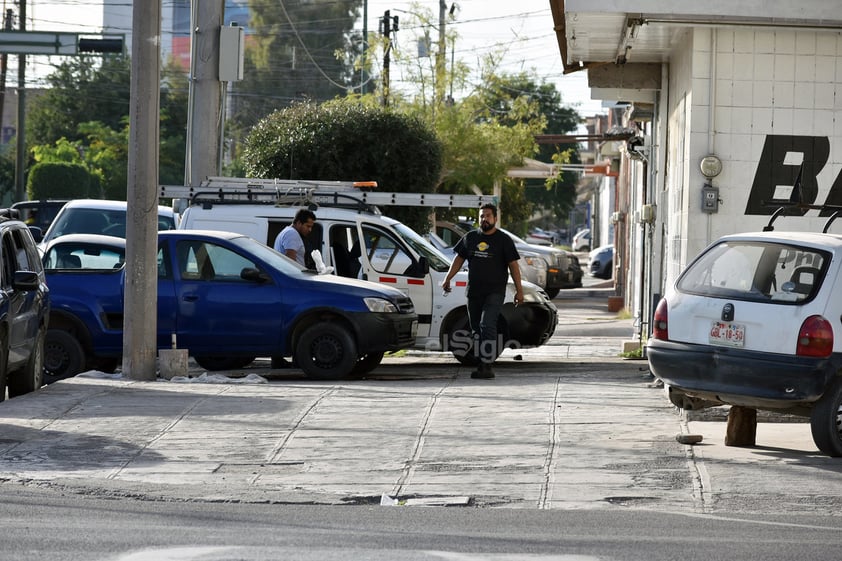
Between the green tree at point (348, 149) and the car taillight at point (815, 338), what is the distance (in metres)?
16.2

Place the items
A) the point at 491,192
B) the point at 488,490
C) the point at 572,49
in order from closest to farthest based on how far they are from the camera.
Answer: the point at 488,490, the point at 572,49, the point at 491,192

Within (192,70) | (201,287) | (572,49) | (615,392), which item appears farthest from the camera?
(192,70)

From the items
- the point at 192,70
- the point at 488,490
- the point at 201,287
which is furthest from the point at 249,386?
the point at 192,70

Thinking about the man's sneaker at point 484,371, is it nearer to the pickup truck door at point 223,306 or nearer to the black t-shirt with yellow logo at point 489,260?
the black t-shirt with yellow logo at point 489,260

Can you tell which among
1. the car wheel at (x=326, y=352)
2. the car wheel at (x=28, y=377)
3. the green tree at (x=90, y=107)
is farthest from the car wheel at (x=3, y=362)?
the green tree at (x=90, y=107)

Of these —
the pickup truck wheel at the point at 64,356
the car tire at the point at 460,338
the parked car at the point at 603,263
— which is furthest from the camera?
the parked car at the point at 603,263

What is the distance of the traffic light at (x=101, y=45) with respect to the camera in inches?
1614

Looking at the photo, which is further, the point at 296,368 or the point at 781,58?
the point at 296,368

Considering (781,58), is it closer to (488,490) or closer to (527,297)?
(527,297)

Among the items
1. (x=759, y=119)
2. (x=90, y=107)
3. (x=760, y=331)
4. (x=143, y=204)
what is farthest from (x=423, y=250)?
(x=90, y=107)

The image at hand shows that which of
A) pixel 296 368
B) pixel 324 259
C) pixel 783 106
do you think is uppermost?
pixel 783 106

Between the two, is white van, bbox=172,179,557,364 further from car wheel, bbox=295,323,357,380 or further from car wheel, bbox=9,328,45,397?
car wheel, bbox=9,328,45,397

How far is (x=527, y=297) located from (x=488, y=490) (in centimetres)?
759

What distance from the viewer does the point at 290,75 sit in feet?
292
